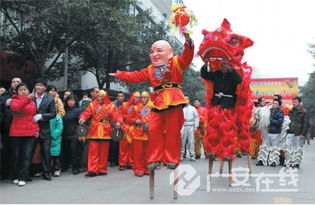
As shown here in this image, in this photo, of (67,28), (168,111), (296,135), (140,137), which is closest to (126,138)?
(140,137)

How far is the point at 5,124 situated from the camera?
611cm

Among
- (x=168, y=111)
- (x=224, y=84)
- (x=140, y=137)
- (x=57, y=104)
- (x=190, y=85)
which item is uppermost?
(x=190, y=85)

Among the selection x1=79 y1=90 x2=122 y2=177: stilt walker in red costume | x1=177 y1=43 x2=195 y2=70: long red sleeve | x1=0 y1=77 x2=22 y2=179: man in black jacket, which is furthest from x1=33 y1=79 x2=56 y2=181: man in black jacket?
x1=177 y1=43 x2=195 y2=70: long red sleeve

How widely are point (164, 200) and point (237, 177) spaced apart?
202cm

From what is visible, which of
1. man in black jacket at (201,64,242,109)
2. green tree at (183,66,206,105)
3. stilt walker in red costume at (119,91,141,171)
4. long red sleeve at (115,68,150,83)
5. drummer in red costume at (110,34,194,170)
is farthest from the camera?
green tree at (183,66,206,105)

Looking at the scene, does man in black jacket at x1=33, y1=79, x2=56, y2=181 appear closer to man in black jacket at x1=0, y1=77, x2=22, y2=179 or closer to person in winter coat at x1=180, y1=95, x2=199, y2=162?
man in black jacket at x1=0, y1=77, x2=22, y2=179

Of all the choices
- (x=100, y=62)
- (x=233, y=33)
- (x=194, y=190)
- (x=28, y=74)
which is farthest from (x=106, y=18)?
(x=194, y=190)

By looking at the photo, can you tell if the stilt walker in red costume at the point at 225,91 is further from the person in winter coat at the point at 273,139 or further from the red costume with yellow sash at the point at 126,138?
the person in winter coat at the point at 273,139

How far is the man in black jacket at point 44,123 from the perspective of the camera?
647 cm

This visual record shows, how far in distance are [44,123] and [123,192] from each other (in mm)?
2124

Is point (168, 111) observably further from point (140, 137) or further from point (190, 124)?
point (190, 124)

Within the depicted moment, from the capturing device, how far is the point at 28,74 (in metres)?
14.9

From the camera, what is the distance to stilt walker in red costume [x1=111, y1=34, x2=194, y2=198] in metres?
4.93

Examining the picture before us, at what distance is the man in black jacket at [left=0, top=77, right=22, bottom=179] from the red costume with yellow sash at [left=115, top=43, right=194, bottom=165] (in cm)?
254
